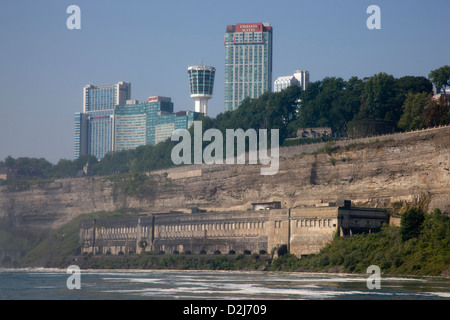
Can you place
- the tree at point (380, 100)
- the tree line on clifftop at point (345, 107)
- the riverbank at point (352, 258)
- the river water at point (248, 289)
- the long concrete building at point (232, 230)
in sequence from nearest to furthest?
the river water at point (248, 289) → the riverbank at point (352, 258) → the long concrete building at point (232, 230) → the tree line on clifftop at point (345, 107) → the tree at point (380, 100)

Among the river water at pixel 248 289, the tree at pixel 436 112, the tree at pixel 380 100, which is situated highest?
the tree at pixel 380 100

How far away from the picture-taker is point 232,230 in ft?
322

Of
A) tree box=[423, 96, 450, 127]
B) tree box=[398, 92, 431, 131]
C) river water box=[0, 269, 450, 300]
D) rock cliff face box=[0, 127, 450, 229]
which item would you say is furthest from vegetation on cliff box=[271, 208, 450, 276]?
tree box=[398, 92, 431, 131]

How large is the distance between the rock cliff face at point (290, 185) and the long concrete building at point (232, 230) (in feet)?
21.3

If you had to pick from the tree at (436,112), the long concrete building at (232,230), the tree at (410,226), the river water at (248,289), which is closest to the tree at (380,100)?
the tree at (436,112)

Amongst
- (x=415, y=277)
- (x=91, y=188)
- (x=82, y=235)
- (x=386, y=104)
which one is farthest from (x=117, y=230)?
(x=415, y=277)

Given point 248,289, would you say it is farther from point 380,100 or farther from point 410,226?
point 380,100

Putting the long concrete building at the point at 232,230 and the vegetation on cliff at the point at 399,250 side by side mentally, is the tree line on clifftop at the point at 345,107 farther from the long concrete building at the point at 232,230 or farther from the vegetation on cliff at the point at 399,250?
the vegetation on cliff at the point at 399,250

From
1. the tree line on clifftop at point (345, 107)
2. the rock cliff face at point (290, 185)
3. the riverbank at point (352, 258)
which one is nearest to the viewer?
the riverbank at point (352, 258)

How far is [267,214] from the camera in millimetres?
93000

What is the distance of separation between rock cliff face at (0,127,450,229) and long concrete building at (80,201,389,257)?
21.3 ft

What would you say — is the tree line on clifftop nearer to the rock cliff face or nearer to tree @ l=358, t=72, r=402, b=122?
tree @ l=358, t=72, r=402, b=122

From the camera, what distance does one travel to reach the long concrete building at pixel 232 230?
3302 inches

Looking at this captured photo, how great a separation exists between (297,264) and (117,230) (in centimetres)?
4003
